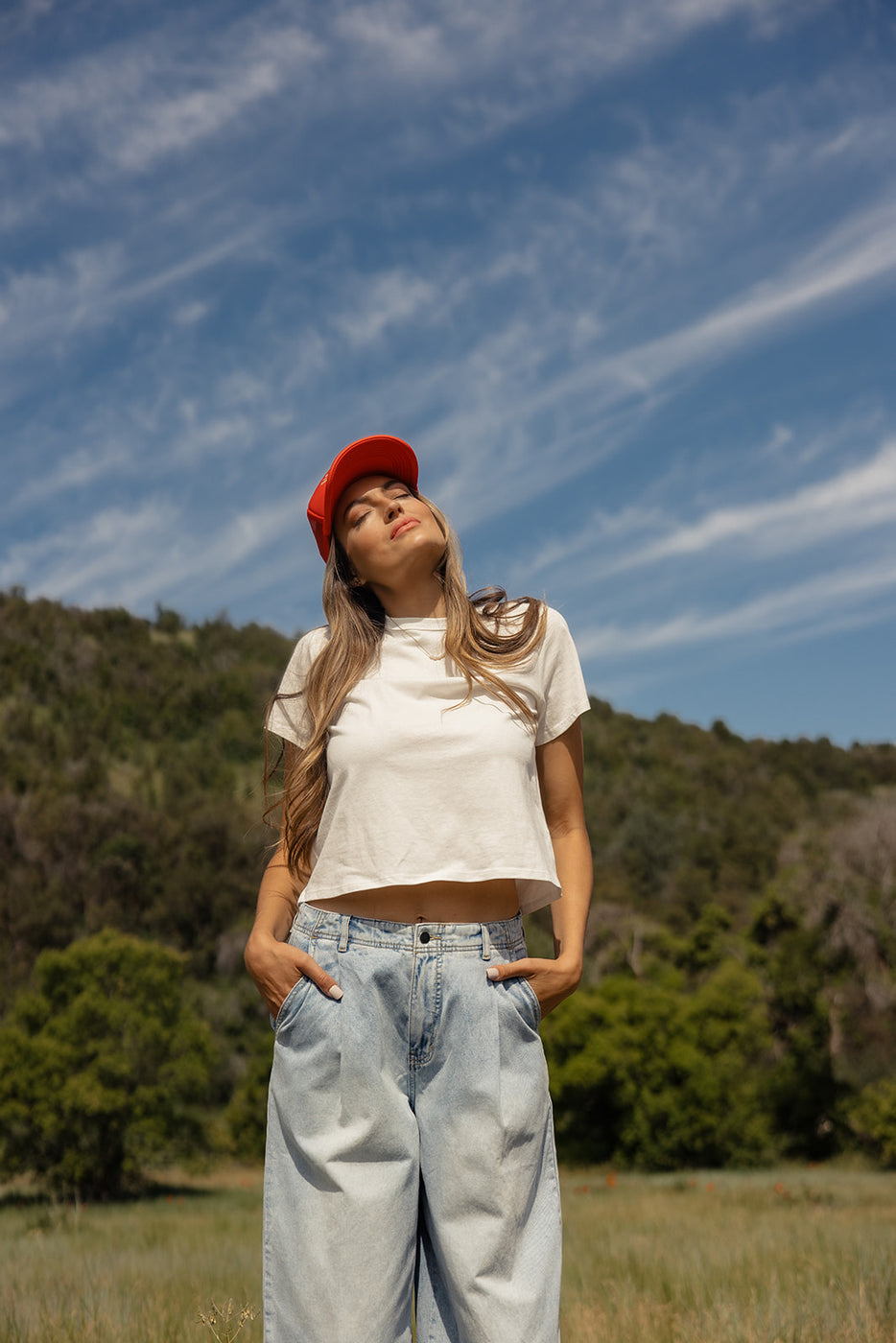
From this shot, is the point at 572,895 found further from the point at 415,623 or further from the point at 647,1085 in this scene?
the point at 647,1085

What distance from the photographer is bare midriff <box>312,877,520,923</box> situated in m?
1.92

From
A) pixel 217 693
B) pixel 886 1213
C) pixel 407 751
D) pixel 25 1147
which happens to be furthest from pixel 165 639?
pixel 407 751

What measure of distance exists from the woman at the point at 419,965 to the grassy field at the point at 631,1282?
2.94ft

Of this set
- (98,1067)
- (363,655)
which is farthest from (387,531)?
(98,1067)

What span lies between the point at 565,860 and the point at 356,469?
37.7 inches

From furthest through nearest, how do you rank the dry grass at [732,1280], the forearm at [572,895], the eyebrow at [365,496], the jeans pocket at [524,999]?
the dry grass at [732,1280]
the eyebrow at [365,496]
the forearm at [572,895]
the jeans pocket at [524,999]

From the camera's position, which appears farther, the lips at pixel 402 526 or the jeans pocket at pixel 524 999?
the lips at pixel 402 526

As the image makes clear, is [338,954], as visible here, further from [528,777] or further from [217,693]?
[217,693]

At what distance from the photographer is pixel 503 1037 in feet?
5.97

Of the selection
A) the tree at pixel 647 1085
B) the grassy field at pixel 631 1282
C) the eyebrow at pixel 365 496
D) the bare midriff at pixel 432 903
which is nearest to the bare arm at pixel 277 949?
the bare midriff at pixel 432 903

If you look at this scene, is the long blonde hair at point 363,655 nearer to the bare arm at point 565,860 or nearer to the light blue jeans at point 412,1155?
the bare arm at point 565,860

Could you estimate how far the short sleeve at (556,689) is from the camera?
2176mm

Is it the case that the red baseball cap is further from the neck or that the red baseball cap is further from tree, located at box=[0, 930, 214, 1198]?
tree, located at box=[0, 930, 214, 1198]

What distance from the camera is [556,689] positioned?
219 cm
